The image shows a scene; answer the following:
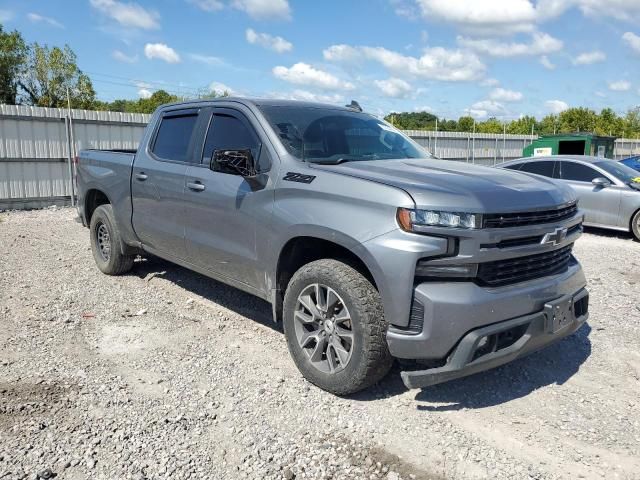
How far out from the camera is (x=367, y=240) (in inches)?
127

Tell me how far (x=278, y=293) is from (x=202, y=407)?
0.95m

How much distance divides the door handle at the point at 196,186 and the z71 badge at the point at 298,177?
101 centimetres

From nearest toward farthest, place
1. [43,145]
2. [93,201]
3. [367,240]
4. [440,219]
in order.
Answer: [440,219], [367,240], [93,201], [43,145]

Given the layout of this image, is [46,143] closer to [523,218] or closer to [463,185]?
[463,185]

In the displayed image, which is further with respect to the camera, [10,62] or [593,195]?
[10,62]

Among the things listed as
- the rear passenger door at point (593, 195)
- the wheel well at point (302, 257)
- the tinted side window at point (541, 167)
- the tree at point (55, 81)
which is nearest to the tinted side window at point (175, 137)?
the wheel well at point (302, 257)

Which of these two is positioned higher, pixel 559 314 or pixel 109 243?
pixel 559 314

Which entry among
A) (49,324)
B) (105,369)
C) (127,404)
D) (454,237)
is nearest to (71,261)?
(49,324)

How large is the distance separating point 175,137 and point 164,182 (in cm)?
47

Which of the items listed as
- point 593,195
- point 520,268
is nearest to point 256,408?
point 520,268

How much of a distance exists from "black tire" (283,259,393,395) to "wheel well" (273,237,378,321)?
10 centimetres

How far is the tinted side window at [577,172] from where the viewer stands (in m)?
10.3

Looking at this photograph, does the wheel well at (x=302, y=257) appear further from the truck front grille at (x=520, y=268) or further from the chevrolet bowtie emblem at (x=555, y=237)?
the chevrolet bowtie emblem at (x=555, y=237)

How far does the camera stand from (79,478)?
2.75m
